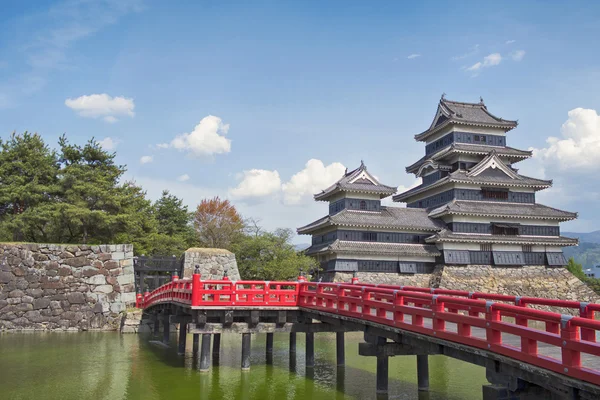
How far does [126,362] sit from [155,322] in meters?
9.36

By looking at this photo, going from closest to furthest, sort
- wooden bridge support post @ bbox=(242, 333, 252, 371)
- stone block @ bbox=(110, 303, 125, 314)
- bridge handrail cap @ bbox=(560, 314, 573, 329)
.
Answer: bridge handrail cap @ bbox=(560, 314, 573, 329), wooden bridge support post @ bbox=(242, 333, 252, 371), stone block @ bbox=(110, 303, 125, 314)

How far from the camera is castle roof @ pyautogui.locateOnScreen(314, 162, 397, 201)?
39.3 m

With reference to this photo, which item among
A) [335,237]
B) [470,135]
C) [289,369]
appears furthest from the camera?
[470,135]

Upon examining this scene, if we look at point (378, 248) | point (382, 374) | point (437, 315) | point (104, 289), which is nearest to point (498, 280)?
point (378, 248)

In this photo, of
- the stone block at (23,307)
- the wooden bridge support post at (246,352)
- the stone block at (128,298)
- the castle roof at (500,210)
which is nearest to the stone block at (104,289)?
the stone block at (128,298)

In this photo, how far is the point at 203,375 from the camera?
16453 millimetres

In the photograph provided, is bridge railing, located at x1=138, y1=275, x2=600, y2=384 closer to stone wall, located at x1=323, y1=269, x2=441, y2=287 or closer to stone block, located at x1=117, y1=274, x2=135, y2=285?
stone block, located at x1=117, y1=274, x2=135, y2=285

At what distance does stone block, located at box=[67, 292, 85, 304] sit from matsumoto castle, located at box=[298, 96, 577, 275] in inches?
658

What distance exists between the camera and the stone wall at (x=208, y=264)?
31.9 metres

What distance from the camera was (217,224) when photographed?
52.4 m

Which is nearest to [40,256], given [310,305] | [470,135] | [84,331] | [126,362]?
[84,331]

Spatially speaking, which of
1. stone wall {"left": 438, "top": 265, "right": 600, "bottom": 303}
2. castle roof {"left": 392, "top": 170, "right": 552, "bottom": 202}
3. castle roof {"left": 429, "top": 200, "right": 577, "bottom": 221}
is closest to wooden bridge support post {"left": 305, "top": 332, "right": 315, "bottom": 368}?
stone wall {"left": 438, "top": 265, "right": 600, "bottom": 303}

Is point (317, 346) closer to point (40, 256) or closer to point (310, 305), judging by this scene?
point (310, 305)

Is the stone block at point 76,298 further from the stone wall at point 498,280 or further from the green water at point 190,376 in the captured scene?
the stone wall at point 498,280
